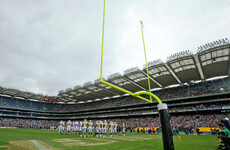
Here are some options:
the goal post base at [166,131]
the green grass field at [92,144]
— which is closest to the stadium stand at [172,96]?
the green grass field at [92,144]

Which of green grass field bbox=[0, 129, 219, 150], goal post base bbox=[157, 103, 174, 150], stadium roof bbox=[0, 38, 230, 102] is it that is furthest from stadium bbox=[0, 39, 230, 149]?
goal post base bbox=[157, 103, 174, 150]

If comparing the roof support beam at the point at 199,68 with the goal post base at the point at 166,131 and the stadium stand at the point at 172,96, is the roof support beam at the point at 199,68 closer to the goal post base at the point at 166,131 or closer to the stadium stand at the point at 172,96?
the stadium stand at the point at 172,96

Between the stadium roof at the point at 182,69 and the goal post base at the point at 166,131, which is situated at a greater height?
the stadium roof at the point at 182,69

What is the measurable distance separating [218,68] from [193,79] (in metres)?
6.29

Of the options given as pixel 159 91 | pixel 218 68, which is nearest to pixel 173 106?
pixel 159 91

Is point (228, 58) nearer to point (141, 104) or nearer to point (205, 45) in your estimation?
point (205, 45)

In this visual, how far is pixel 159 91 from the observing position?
38906 mm

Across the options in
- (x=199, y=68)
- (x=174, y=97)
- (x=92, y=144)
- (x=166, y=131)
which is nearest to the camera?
(x=166, y=131)

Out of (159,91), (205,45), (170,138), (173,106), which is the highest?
(205,45)

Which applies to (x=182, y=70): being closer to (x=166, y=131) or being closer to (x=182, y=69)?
(x=182, y=69)

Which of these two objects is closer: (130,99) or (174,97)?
(174,97)

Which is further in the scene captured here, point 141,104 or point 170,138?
point 141,104

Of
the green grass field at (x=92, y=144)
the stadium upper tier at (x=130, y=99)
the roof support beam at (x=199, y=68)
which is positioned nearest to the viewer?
the green grass field at (x=92, y=144)

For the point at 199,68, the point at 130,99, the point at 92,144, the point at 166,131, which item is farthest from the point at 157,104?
the point at 166,131
